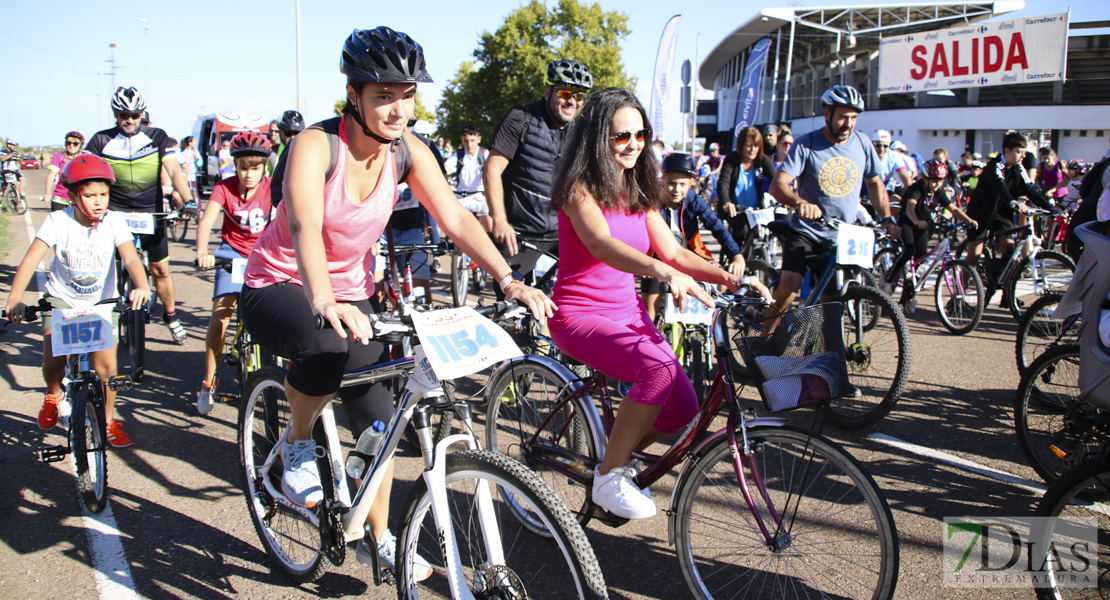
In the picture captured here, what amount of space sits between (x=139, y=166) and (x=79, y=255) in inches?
A: 112

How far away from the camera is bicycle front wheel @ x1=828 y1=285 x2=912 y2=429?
4.53m

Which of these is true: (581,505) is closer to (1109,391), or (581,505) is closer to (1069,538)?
(1069,538)

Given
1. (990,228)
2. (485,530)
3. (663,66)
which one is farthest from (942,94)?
(485,530)

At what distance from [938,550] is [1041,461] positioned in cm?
103

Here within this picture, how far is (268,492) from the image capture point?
3074mm

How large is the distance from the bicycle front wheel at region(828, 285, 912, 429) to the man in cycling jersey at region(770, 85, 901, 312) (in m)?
0.39

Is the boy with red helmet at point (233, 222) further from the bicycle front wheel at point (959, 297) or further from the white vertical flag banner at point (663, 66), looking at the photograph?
the white vertical flag banner at point (663, 66)

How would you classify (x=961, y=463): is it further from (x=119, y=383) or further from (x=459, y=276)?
(x=459, y=276)

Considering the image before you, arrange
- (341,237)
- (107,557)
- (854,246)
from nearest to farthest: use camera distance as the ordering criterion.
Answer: (341,237) < (107,557) < (854,246)

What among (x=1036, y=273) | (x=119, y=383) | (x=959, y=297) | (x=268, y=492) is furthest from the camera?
(x=1036, y=273)

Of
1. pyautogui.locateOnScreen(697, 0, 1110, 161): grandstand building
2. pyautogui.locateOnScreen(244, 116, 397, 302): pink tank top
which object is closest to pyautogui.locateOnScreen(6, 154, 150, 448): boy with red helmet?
pyautogui.locateOnScreen(244, 116, 397, 302): pink tank top

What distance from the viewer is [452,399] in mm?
2221

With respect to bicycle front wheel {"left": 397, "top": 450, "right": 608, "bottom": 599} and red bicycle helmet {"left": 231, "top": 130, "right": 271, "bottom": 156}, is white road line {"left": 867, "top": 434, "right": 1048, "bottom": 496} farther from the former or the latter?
red bicycle helmet {"left": 231, "top": 130, "right": 271, "bottom": 156}

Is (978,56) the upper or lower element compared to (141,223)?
upper
